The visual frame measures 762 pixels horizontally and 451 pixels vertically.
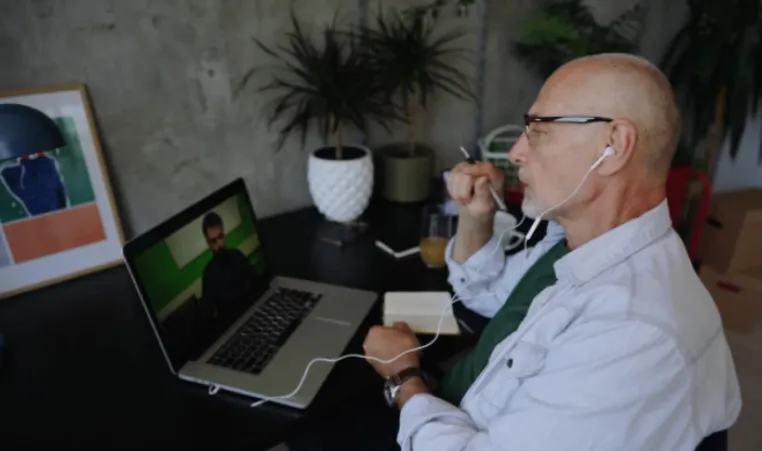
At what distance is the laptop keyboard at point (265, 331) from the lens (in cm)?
118

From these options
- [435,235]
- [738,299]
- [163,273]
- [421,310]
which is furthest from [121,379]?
[738,299]

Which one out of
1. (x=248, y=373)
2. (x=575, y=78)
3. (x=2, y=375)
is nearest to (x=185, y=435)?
(x=248, y=373)

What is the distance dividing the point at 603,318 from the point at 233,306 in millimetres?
795

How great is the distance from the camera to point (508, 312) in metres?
1.22

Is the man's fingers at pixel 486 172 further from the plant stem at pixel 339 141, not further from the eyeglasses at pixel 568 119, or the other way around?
the plant stem at pixel 339 141

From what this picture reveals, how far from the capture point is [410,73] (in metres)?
1.79

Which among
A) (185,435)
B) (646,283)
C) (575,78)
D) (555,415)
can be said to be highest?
(575,78)

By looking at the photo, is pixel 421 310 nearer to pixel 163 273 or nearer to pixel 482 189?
pixel 482 189

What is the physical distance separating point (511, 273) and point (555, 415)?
0.63 metres

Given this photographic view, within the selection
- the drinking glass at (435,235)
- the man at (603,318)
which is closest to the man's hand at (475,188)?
the drinking glass at (435,235)

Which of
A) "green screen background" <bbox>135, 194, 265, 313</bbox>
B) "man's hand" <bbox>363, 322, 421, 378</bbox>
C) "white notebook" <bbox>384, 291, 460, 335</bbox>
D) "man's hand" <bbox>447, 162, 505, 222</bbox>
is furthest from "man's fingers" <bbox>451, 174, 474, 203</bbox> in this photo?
"green screen background" <bbox>135, 194, 265, 313</bbox>

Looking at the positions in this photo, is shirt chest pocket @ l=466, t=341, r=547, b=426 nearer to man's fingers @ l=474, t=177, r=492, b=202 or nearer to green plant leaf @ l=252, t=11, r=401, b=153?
man's fingers @ l=474, t=177, r=492, b=202

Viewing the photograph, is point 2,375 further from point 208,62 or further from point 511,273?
point 511,273

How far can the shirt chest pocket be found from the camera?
0.95m
